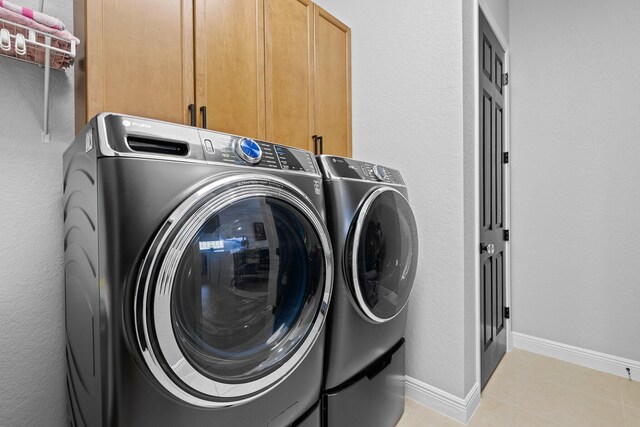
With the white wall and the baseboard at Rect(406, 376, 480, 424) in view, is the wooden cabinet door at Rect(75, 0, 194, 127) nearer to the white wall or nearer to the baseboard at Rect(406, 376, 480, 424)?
the baseboard at Rect(406, 376, 480, 424)

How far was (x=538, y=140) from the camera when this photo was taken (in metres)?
2.36

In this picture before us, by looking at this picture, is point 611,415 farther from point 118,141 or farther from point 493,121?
point 118,141

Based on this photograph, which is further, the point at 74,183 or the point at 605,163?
the point at 605,163

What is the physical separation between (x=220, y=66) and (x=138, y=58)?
32 cm

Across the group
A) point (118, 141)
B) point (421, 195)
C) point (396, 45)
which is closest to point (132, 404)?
point (118, 141)

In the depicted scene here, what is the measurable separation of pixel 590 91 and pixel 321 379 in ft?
8.42

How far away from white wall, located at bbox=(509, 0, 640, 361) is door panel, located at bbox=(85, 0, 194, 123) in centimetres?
240

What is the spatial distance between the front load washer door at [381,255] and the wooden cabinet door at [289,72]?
60cm

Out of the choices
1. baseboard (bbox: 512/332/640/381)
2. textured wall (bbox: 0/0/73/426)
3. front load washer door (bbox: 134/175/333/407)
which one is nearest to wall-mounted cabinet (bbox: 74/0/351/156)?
textured wall (bbox: 0/0/73/426)

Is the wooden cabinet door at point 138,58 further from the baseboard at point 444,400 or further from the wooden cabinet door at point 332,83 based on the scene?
the baseboard at point 444,400

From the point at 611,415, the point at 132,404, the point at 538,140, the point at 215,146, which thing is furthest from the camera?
the point at 538,140

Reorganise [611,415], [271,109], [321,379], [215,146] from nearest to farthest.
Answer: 1. [215,146]
2. [321,379]
3. [271,109]
4. [611,415]

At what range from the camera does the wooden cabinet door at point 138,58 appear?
1021 mm

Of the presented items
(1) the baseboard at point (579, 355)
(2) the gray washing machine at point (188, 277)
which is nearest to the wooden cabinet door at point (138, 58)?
(2) the gray washing machine at point (188, 277)
